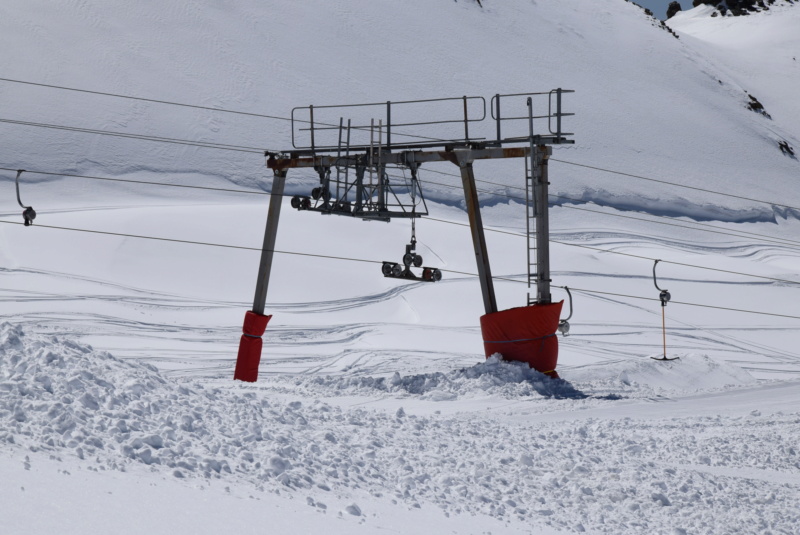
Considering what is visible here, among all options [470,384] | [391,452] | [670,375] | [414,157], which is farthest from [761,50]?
[391,452]

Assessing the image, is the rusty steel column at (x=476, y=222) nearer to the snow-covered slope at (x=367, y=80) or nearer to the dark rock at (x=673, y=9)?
the snow-covered slope at (x=367, y=80)

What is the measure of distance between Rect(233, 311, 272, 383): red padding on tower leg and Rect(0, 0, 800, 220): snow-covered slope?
20.9 metres

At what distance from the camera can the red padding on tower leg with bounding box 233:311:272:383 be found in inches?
620

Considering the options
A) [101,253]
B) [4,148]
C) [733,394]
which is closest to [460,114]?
[4,148]

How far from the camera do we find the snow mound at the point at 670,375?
1541 centimetres

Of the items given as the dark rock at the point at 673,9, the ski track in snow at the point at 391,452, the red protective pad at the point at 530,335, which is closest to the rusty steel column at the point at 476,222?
the red protective pad at the point at 530,335

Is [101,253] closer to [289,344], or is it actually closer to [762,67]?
[289,344]

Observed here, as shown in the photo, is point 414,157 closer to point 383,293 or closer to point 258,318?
point 258,318

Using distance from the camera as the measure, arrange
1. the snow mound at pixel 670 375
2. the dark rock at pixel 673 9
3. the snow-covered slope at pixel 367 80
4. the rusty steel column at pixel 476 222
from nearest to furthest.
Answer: the rusty steel column at pixel 476 222, the snow mound at pixel 670 375, the snow-covered slope at pixel 367 80, the dark rock at pixel 673 9

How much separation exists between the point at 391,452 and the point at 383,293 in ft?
56.8

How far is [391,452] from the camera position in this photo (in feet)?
27.0

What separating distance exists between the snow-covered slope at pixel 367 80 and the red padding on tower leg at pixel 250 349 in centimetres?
2092

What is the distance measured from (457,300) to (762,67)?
52.8 metres

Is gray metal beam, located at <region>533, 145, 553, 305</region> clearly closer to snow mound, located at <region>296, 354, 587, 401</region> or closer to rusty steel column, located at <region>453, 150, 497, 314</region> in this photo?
rusty steel column, located at <region>453, 150, 497, 314</region>
